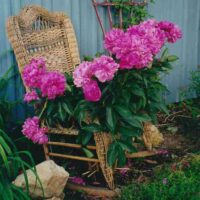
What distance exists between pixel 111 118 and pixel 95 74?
0.34 meters

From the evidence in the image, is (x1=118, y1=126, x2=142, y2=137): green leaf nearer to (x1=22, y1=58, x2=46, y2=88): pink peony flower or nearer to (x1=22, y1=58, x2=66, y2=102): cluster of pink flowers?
(x1=22, y1=58, x2=66, y2=102): cluster of pink flowers

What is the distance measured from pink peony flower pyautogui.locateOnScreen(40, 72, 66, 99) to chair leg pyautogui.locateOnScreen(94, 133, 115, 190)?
452 mm

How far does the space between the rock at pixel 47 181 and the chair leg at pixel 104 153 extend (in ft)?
1.16

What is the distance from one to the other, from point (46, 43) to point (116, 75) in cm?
111

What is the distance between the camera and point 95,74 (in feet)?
11.5

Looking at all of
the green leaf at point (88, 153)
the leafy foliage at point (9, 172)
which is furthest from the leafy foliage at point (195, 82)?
the leafy foliage at point (9, 172)

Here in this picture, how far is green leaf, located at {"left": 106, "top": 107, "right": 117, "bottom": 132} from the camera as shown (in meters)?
3.59

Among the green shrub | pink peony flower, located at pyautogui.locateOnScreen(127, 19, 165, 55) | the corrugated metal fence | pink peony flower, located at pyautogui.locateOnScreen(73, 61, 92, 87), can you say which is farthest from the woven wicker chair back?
the green shrub

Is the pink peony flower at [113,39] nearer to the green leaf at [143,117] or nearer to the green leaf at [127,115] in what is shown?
the green leaf at [127,115]

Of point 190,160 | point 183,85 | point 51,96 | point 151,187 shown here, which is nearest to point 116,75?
point 51,96

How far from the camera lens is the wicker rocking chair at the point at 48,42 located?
4.09 metres

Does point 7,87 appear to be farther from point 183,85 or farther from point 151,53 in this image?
point 183,85

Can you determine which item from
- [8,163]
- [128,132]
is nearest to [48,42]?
[128,132]

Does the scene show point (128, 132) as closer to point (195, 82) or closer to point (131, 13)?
point (131, 13)
